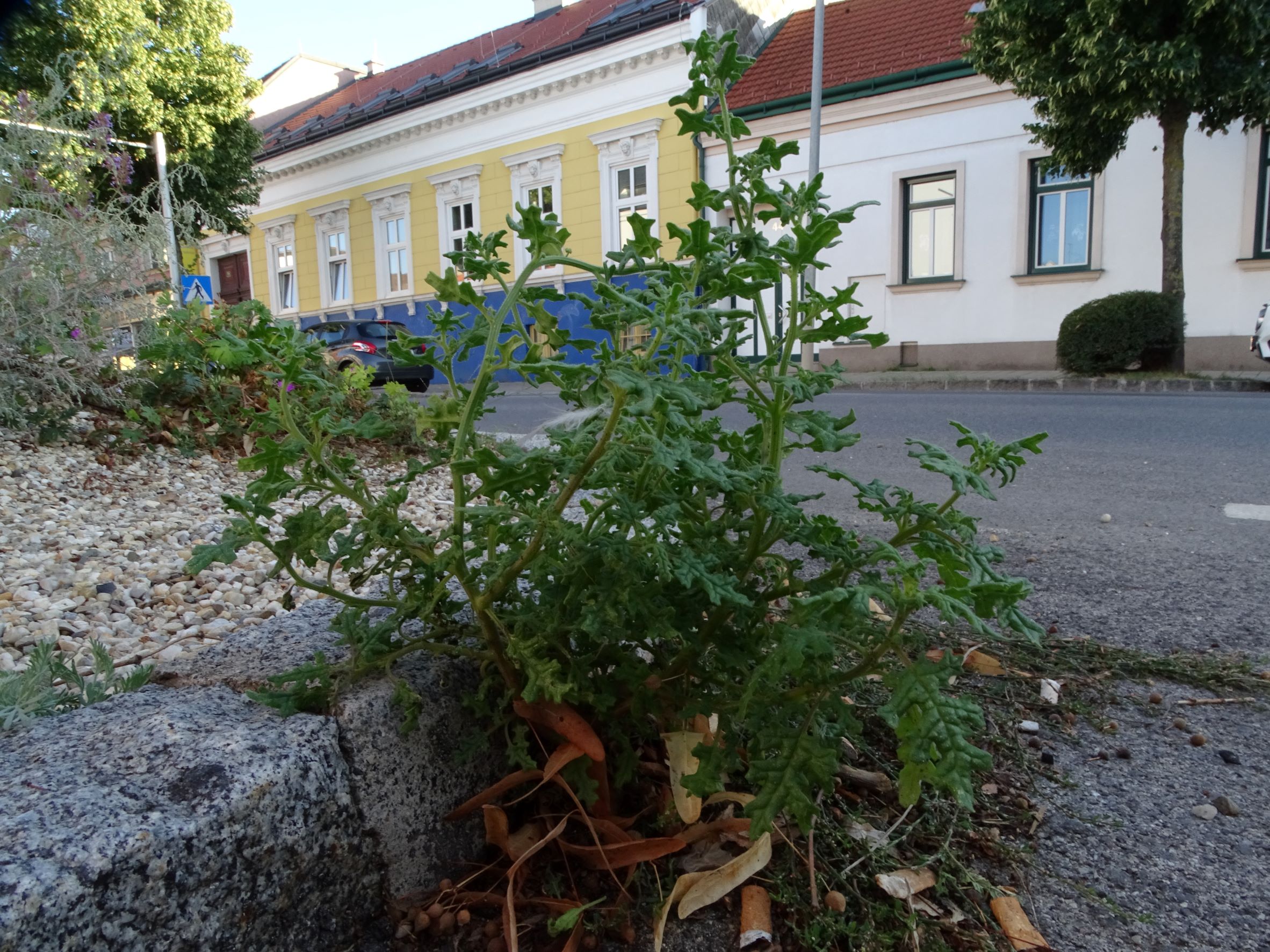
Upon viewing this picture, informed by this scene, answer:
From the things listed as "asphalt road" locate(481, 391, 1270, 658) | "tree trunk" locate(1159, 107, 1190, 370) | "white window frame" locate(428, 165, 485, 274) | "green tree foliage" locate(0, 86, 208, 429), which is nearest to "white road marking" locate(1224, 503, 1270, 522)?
"asphalt road" locate(481, 391, 1270, 658)

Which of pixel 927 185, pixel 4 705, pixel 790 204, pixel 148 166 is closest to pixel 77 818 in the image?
pixel 4 705

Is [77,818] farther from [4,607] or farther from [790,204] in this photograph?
[4,607]

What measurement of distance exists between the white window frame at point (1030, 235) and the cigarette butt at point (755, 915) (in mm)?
14783

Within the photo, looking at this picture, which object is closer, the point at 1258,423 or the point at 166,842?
the point at 166,842

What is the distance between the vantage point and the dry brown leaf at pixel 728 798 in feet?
4.63

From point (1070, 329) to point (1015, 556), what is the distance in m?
11.1

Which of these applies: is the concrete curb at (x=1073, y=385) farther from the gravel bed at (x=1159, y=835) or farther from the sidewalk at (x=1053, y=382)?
the gravel bed at (x=1159, y=835)

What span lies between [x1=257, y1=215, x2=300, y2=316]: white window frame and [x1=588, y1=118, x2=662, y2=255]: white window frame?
1086cm

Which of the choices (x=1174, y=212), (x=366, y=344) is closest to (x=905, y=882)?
(x=1174, y=212)

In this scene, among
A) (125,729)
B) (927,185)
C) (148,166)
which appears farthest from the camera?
(148,166)

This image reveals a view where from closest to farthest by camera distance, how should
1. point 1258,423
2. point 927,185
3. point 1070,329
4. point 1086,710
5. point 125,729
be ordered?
point 125,729 → point 1086,710 → point 1258,423 → point 1070,329 → point 927,185

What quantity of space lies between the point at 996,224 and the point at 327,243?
17748 millimetres

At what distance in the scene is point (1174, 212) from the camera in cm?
1246

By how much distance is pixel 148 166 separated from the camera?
60.2ft
